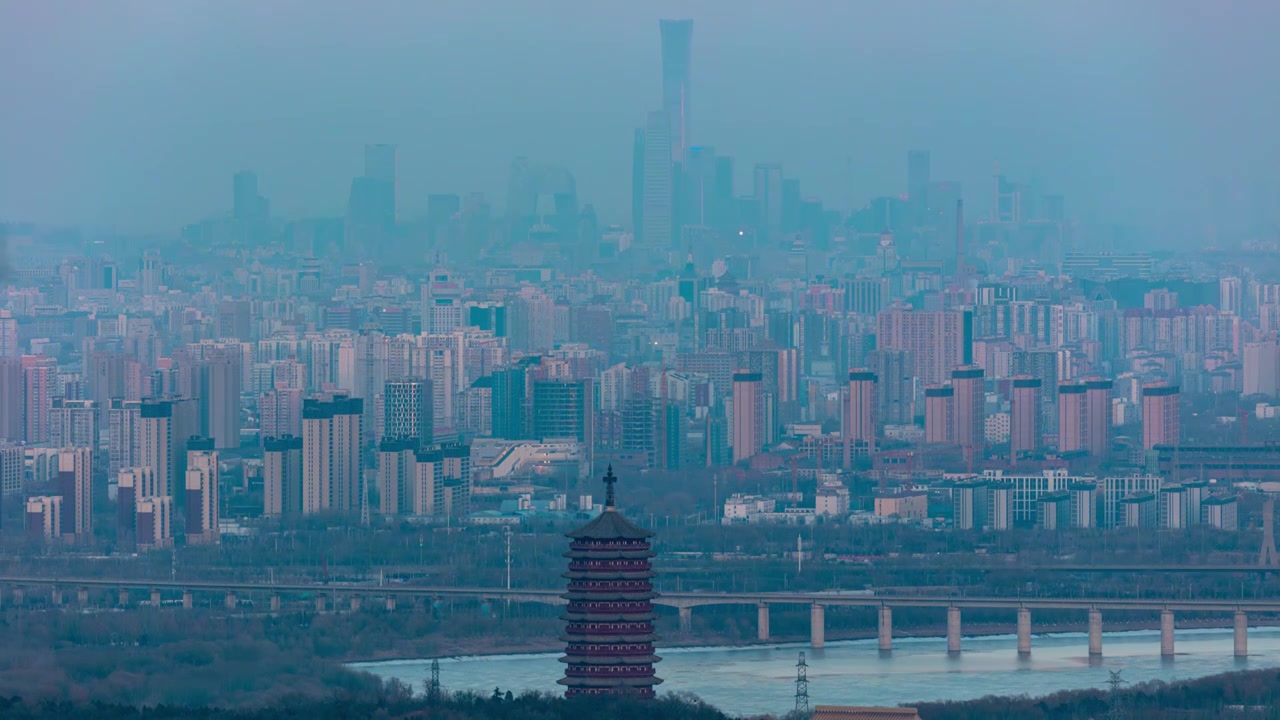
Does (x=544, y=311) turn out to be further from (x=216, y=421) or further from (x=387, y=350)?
(x=216, y=421)

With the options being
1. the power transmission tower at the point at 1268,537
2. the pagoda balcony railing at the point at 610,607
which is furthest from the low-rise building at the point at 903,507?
the pagoda balcony railing at the point at 610,607

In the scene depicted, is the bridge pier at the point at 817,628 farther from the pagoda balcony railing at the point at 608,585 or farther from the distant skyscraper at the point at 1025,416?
the distant skyscraper at the point at 1025,416

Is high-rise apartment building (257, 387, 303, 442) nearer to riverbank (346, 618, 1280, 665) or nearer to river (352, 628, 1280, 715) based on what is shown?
riverbank (346, 618, 1280, 665)

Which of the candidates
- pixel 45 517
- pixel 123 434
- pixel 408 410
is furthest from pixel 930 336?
pixel 45 517

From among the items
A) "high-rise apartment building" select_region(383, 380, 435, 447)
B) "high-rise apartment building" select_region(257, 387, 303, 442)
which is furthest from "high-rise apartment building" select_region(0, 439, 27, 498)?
"high-rise apartment building" select_region(383, 380, 435, 447)

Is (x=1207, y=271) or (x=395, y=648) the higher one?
(x=1207, y=271)

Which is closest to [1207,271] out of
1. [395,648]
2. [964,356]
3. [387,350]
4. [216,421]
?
[964,356]

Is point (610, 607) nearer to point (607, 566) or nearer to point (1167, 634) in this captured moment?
point (607, 566)
